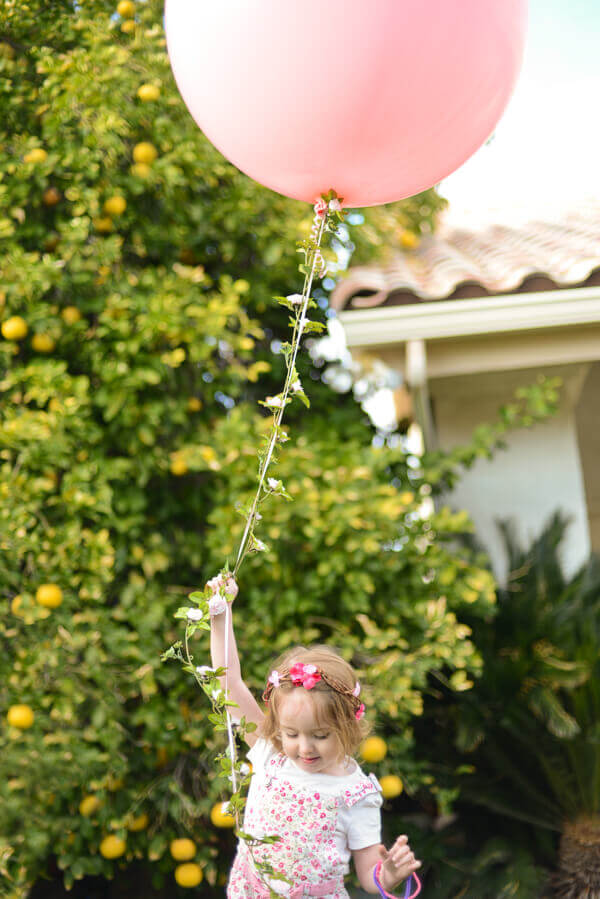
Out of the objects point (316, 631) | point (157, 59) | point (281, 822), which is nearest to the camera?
point (281, 822)

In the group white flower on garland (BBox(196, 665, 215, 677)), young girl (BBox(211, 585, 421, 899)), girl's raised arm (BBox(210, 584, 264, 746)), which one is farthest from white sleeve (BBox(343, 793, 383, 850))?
white flower on garland (BBox(196, 665, 215, 677))

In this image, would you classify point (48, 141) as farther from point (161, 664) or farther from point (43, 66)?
point (161, 664)

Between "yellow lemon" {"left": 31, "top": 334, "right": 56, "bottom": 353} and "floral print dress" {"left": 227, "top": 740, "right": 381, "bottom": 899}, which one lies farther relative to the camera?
"yellow lemon" {"left": 31, "top": 334, "right": 56, "bottom": 353}

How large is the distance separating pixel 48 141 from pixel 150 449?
1202 mm

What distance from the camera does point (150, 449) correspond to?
322 cm

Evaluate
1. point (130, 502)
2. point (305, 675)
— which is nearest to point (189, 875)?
point (130, 502)

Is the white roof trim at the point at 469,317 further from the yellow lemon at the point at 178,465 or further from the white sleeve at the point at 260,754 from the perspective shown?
the white sleeve at the point at 260,754

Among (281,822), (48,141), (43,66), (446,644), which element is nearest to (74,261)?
(48,141)

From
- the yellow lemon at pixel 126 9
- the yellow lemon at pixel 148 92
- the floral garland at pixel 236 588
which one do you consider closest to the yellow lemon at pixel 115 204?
the yellow lemon at pixel 148 92

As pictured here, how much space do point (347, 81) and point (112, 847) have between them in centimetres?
252

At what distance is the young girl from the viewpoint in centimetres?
163

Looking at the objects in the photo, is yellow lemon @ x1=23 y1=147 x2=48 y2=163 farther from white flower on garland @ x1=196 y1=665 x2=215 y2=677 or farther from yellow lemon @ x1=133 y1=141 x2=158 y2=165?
white flower on garland @ x1=196 y1=665 x2=215 y2=677

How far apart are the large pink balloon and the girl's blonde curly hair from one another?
100cm

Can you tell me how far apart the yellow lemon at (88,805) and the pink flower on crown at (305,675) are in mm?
1581
